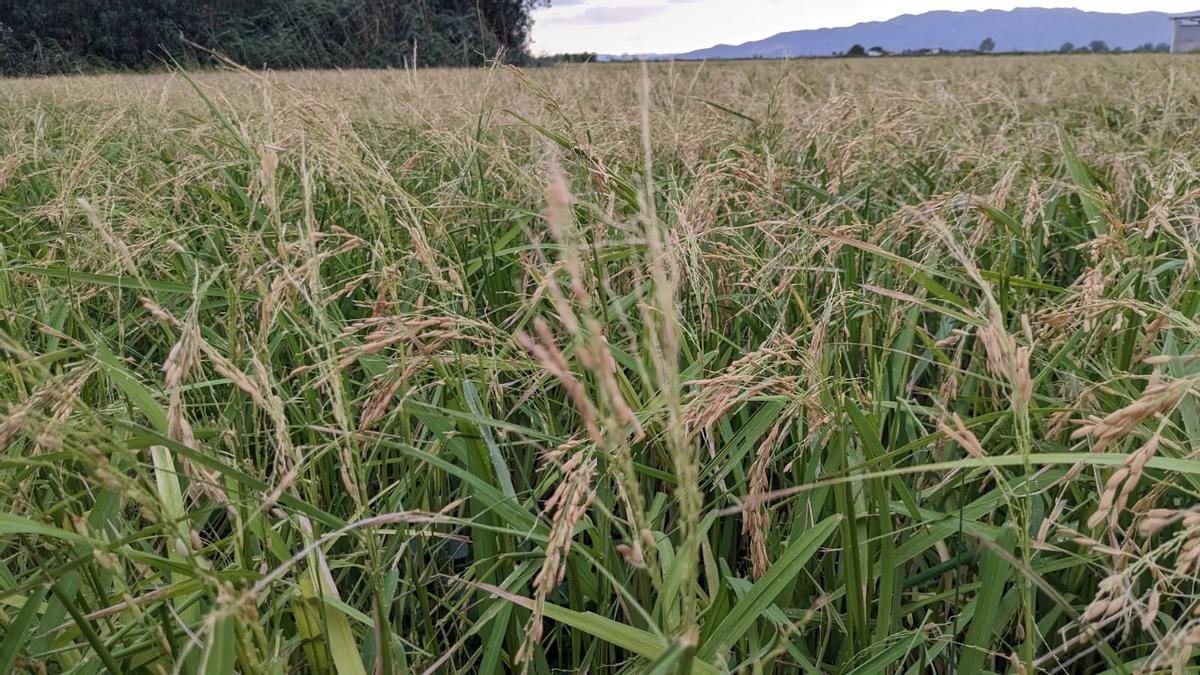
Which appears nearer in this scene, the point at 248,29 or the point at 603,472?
the point at 603,472

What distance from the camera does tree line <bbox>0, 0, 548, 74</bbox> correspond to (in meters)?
18.7

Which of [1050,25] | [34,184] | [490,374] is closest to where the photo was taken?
[490,374]

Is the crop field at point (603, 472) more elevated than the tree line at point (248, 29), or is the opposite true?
the tree line at point (248, 29)

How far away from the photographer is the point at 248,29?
22219 mm

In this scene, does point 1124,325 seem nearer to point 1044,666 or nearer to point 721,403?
point 1044,666

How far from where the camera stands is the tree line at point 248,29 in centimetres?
1873

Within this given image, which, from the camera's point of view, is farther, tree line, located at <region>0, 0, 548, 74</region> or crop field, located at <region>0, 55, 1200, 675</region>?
tree line, located at <region>0, 0, 548, 74</region>

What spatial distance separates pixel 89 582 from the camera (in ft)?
3.06

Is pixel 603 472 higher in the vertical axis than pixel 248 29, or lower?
lower

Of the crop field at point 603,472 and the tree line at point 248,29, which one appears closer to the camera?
the crop field at point 603,472

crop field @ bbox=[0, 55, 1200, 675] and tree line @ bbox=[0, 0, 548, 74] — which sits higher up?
tree line @ bbox=[0, 0, 548, 74]

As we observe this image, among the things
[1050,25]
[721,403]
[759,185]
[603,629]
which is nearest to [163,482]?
[603,629]

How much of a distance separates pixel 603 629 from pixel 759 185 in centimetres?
92

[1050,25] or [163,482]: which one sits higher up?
[1050,25]
